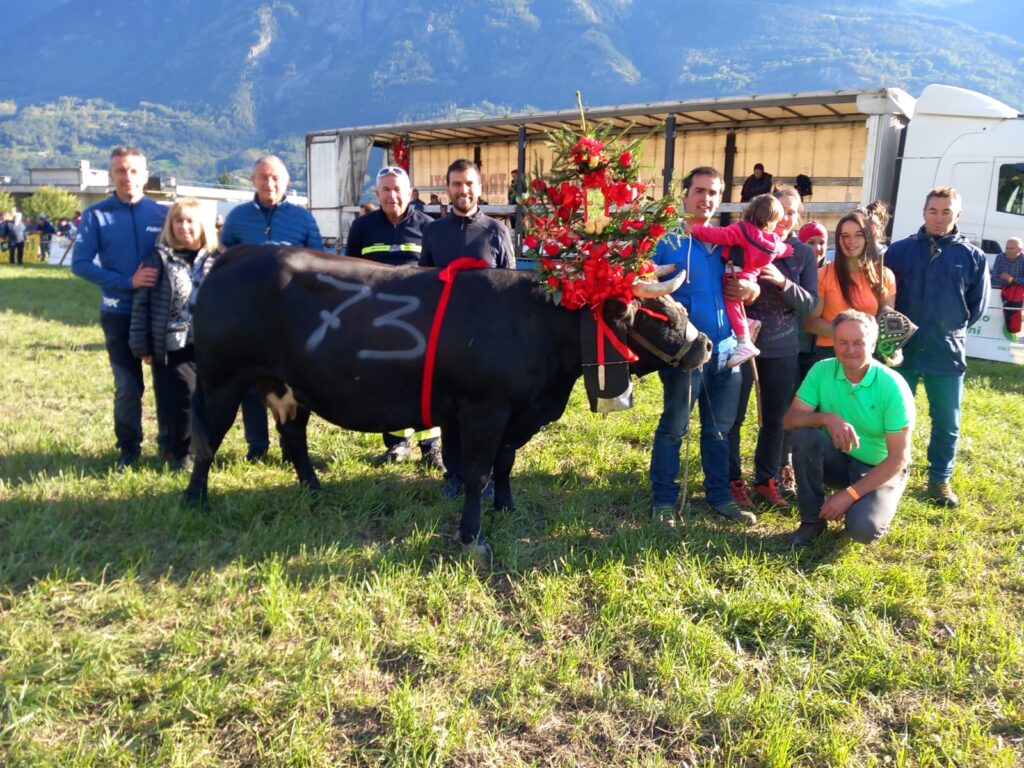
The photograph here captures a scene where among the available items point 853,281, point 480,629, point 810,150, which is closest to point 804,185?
point 810,150

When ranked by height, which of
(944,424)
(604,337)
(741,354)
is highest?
(604,337)

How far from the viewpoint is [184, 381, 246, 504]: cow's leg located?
4.19 metres

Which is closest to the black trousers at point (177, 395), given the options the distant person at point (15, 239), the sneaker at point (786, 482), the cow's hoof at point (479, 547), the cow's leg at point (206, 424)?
the cow's leg at point (206, 424)

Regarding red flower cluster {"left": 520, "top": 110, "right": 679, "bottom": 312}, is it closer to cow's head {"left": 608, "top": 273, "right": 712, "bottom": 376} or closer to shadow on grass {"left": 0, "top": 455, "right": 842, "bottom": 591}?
cow's head {"left": 608, "top": 273, "right": 712, "bottom": 376}

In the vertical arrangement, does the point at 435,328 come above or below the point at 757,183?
below

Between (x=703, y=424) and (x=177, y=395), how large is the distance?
3.36 metres

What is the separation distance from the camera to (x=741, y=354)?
13.5 feet

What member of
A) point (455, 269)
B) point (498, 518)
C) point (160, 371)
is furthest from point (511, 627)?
point (160, 371)

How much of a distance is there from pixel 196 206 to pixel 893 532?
463cm

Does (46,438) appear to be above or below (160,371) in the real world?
below

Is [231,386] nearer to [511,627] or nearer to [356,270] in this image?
[356,270]

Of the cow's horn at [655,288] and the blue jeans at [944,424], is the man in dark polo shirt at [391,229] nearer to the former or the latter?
the cow's horn at [655,288]

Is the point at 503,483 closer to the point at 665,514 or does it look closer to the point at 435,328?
the point at 665,514

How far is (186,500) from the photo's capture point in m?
4.24
